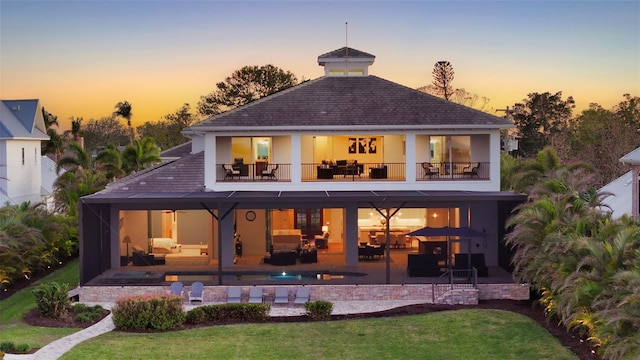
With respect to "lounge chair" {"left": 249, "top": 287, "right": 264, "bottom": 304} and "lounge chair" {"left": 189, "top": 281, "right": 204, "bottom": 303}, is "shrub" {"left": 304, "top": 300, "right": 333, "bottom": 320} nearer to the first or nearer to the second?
"lounge chair" {"left": 249, "top": 287, "right": 264, "bottom": 304}

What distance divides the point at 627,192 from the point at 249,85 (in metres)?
39.8

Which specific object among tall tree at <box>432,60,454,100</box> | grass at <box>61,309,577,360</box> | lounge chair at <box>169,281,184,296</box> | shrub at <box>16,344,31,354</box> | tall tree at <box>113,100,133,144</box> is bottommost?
grass at <box>61,309,577,360</box>

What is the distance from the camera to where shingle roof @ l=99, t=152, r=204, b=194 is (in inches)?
1056

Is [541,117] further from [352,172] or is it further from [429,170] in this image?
[352,172]

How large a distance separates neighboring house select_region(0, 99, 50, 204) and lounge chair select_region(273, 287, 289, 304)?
23134mm

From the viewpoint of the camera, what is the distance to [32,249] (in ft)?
85.9

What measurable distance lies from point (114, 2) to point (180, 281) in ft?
50.5

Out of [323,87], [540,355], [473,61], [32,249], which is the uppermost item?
[473,61]

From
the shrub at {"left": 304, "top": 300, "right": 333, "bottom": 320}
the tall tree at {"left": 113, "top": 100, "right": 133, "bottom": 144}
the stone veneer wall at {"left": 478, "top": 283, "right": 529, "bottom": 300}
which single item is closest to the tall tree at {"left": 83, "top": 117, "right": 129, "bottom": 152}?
the tall tree at {"left": 113, "top": 100, "right": 133, "bottom": 144}

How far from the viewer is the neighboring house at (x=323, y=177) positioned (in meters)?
26.2

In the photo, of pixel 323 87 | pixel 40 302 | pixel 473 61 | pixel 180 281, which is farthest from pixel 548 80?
pixel 40 302

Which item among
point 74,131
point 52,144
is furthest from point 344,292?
point 74,131

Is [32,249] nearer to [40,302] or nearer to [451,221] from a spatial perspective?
[40,302]

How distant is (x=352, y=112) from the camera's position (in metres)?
27.8
